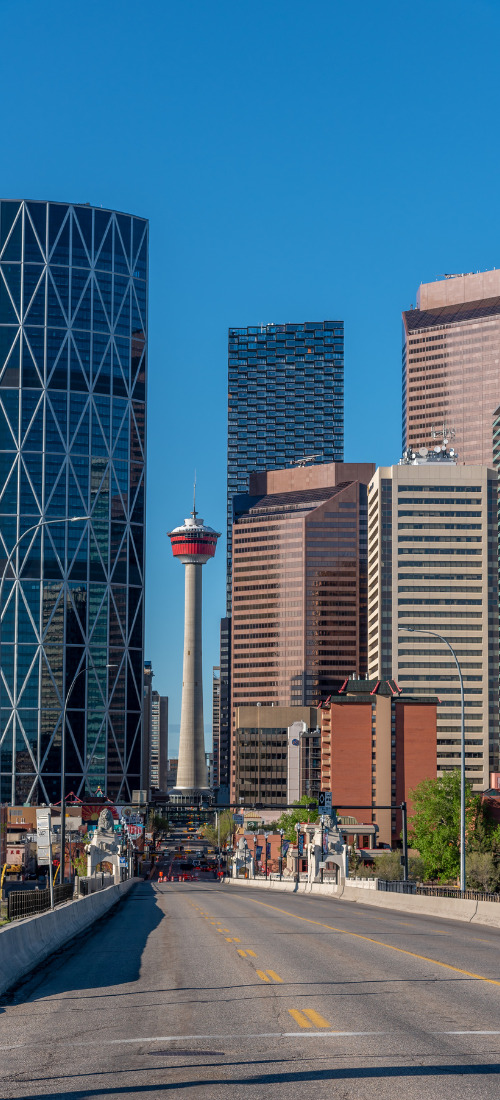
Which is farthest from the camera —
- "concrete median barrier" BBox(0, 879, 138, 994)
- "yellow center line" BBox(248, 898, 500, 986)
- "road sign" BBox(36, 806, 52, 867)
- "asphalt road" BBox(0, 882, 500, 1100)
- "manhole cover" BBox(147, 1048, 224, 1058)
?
"road sign" BBox(36, 806, 52, 867)

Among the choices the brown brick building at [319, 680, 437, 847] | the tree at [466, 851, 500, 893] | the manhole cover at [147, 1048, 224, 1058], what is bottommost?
the tree at [466, 851, 500, 893]

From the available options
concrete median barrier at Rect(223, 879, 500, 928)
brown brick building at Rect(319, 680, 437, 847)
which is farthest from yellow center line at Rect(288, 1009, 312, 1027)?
brown brick building at Rect(319, 680, 437, 847)

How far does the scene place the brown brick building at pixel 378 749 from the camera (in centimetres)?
19475

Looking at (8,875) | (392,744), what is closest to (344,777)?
(392,744)

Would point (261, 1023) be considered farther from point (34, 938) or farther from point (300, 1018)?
point (34, 938)

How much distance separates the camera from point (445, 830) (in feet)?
414

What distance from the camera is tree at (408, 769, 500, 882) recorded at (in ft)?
413

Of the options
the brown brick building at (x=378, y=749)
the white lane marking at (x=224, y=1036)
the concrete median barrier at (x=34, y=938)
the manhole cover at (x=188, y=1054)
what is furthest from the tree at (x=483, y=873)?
the manhole cover at (x=188, y=1054)

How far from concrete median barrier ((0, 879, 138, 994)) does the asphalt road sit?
0.48m

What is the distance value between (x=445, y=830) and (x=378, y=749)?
69873 millimetres

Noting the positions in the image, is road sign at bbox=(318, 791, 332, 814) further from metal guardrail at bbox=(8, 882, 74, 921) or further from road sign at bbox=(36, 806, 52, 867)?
road sign at bbox=(36, 806, 52, 867)

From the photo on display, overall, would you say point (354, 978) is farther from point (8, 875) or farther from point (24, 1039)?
point (8, 875)

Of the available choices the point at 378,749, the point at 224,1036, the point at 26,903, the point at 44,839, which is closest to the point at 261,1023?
the point at 224,1036

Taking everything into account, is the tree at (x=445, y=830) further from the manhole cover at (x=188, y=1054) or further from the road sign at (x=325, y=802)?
the manhole cover at (x=188, y=1054)
